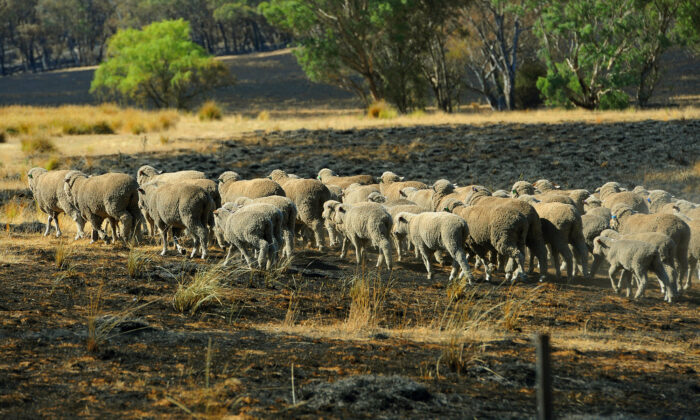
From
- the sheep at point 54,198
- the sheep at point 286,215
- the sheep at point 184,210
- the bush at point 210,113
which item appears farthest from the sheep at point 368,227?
the bush at point 210,113

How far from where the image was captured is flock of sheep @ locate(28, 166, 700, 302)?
436 inches

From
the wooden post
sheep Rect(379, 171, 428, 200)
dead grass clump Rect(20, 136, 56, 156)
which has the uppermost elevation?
the wooden post

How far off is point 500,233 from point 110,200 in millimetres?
5971

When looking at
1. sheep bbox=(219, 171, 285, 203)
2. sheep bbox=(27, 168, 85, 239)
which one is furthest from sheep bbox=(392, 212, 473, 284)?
sheep bbox=(27, 168, 85, 239)

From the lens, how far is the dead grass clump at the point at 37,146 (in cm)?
2556

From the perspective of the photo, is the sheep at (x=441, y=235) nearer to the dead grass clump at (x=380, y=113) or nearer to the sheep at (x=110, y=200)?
the sheep at (x=110, y=200)

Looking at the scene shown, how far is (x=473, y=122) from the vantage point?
102 feet

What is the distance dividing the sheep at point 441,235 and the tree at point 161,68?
1413 inches

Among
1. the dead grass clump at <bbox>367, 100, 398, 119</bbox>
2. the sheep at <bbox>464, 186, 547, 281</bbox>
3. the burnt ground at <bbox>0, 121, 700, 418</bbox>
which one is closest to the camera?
the burnt ground at <bbox>0, 121, 700, 418</bbox>

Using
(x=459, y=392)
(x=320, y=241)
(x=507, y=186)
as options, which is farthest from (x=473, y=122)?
(x=459, y=392)

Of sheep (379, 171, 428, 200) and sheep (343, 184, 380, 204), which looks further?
A: sheep (379, 171, 428, 200)

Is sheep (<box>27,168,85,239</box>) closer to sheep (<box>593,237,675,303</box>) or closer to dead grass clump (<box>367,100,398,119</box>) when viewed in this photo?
sheep (<box>593,237,675,303</box>)

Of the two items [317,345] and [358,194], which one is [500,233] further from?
[317,345]

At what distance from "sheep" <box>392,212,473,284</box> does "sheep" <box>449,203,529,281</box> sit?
304mm
